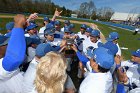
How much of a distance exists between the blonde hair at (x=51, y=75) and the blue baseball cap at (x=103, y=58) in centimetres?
86

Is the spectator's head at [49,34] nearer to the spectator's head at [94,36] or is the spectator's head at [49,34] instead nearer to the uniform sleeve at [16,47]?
the spectator's head at [94,36]

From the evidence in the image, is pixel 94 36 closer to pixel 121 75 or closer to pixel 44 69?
pixel 121 75

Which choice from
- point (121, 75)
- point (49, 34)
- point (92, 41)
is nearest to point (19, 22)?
point (121, 75)

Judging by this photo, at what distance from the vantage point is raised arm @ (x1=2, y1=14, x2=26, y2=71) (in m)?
3.04

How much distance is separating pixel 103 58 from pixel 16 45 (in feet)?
4.86

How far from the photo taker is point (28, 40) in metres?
6.14

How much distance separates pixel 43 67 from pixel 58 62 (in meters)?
0.18

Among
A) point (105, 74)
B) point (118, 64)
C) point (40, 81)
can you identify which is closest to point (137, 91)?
point (118, 64)

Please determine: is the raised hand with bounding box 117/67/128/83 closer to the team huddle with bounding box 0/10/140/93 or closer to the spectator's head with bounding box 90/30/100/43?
the team huddle with bounding box 0/10/140/93

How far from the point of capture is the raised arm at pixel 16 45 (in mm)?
A: 3039

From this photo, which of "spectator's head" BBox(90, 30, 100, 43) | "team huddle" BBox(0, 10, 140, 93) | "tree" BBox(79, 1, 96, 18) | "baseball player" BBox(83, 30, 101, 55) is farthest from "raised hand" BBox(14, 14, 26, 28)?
"tree" BBox(79, 1, 96, 18)

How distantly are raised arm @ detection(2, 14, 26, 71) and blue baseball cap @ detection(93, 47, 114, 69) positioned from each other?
132cm

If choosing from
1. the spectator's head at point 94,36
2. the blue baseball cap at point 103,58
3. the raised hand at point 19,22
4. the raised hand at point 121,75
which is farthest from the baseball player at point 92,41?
the raised hand at point 19,22

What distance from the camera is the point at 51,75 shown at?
320cm
